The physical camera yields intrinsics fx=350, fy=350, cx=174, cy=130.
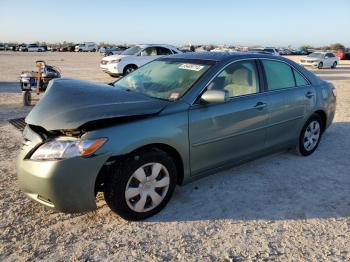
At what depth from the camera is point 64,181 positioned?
294cm

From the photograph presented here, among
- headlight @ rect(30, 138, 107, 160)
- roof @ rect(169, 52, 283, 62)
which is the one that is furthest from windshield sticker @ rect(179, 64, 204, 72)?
headlight @ rect(30, 138, 107, 160)

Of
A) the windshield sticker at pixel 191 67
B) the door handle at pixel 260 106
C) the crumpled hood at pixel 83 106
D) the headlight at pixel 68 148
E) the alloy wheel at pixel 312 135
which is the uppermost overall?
the windshield sticker at pixel 191 67

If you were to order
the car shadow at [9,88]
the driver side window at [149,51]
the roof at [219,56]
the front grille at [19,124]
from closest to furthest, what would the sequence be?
the roof at [219,56] < the front grille at [19,124] < the car shadow at [9,88] < the driver side window at [149,51]

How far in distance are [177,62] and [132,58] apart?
11712 mm

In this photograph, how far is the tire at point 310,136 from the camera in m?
5.19

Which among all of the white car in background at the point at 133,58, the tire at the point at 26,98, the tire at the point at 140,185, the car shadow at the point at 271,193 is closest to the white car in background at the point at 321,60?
the white car in background at the point at 133,58

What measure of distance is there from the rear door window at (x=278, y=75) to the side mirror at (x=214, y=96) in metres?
1.14

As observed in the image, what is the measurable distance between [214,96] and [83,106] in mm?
1310

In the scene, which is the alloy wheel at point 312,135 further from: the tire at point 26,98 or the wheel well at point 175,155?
the tire at point 26,98

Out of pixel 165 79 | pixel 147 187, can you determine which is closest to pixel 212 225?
pixel 147 187

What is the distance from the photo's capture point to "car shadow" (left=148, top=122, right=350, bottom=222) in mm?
3607

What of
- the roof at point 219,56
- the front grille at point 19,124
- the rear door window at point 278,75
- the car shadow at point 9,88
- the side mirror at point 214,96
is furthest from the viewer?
the car shadow at point 9,88

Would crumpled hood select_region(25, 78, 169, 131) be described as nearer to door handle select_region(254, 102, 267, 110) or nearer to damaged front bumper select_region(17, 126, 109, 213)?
damaged front bumper select_region(17, 126, 109, 213)

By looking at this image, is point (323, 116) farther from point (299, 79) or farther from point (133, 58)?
point (133, 58)
